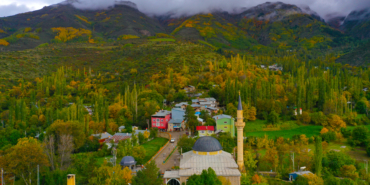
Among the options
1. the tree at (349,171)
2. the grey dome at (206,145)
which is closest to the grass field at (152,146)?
the grey dome at (206,145)

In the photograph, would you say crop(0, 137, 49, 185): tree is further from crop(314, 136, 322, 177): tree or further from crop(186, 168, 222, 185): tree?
crop(314, 136, 322, 177): tree

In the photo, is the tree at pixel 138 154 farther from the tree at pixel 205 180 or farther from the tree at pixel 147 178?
the tree at pixel 205 180

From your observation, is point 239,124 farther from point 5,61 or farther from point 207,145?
point 5,61

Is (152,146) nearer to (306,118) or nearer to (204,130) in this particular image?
(204,130)

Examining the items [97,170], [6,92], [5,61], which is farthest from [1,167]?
[5,61]

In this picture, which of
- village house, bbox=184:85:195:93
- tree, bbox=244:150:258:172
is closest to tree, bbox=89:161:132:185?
tree, bbox=244:150:258:172

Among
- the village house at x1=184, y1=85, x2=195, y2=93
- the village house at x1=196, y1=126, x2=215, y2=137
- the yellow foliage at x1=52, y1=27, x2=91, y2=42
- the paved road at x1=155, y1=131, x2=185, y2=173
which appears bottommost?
the paved road at x1=155, y1=131, x2=185, y2=173
